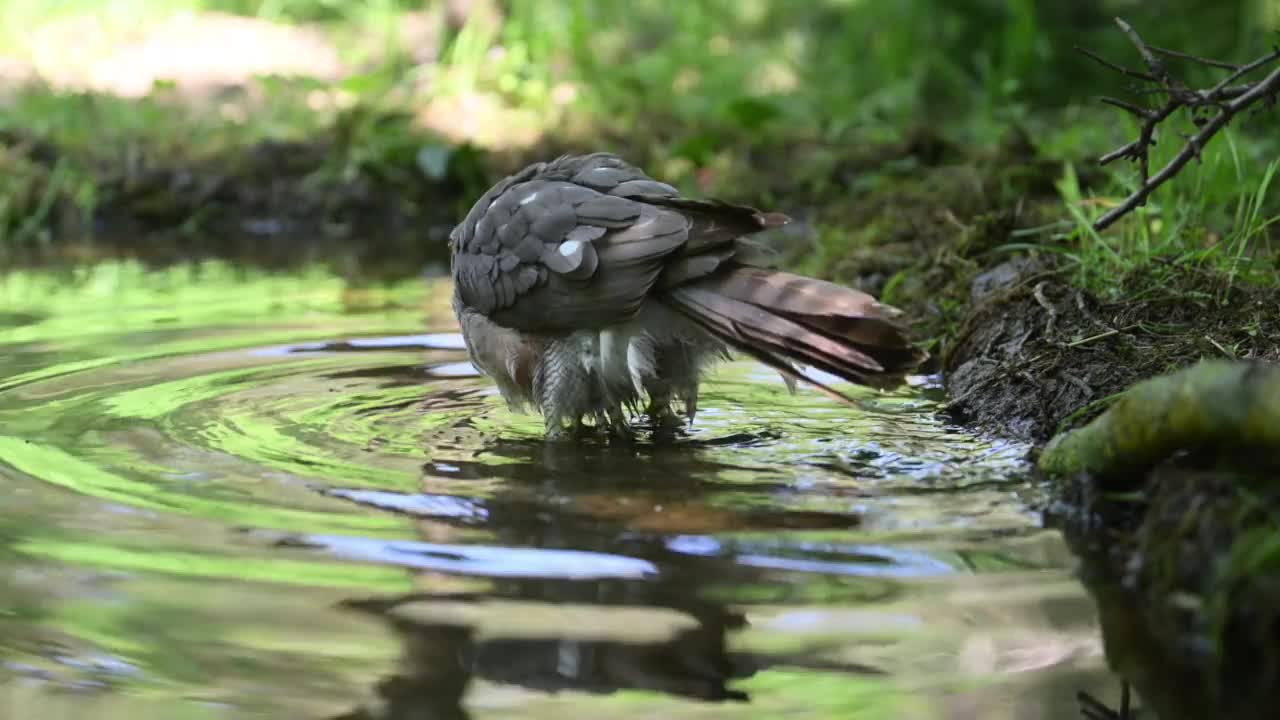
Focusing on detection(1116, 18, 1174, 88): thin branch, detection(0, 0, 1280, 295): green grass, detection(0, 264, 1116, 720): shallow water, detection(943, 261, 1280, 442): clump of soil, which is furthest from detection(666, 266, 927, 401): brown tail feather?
detection(0, 0, 1280, 295): green grass

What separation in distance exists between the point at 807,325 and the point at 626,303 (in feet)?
1.60

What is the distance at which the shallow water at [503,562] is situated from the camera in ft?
8.14

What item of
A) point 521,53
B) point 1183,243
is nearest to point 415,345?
point 1183,243

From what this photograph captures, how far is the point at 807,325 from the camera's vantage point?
12.0 feet

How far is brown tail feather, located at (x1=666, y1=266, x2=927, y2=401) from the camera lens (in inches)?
140

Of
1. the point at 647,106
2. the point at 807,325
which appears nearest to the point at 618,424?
the point at 807,325

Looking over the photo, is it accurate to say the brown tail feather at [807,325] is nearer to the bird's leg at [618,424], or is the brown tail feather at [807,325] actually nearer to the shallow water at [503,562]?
the shallow water at [503,562]

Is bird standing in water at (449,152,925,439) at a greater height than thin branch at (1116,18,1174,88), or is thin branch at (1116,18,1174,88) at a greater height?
thin branch at (1116,18,1174,88)

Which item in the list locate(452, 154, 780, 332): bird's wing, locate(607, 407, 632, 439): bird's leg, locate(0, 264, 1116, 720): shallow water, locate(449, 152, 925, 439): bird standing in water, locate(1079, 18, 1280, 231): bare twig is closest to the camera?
locate(0, 264, 1116, 720): shallow water

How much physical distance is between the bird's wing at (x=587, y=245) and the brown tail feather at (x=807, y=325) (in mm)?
118

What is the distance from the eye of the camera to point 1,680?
2551mm

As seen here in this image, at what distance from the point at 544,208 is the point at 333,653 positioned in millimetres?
1752

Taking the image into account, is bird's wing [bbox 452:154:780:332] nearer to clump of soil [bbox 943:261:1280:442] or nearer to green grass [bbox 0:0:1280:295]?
clump of soil [bbox 943:261:1280:442]

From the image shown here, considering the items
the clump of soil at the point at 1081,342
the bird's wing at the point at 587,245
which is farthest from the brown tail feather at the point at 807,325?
the clump of soil at the point at 1081,342
